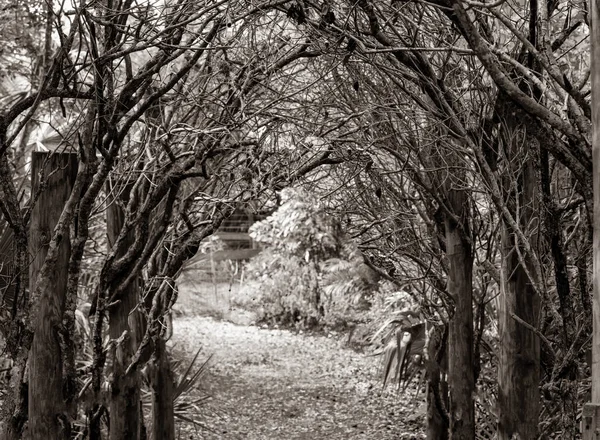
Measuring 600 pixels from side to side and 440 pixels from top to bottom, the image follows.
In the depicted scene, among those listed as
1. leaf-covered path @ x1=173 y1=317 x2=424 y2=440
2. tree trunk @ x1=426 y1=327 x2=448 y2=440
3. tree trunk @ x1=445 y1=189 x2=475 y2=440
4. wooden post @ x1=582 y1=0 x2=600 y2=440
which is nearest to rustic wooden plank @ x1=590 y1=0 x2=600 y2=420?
wooden post @ x1=582 y1=0 x2=600 y2=440

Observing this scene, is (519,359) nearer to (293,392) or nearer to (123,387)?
(123,387)

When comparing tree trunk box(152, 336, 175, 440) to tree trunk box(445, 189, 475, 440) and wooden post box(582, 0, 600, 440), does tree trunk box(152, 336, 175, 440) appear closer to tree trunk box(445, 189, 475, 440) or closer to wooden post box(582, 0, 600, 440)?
tree trunk box(445, 189, 475, 440)

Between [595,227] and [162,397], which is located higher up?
[595,227]

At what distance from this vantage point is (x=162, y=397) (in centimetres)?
521

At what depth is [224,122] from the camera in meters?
4.19

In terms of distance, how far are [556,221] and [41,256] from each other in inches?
89.5

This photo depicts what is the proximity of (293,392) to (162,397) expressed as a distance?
221 inches

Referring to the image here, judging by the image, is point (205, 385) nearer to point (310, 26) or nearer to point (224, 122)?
point (224, 122)

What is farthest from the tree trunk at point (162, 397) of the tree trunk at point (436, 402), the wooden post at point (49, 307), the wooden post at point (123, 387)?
the tree trunk at point (436, 402)

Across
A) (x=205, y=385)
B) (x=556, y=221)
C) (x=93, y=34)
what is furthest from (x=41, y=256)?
(x=205, y=385)

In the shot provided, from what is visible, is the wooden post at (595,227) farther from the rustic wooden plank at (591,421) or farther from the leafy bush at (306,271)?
the leafy bush at (306,271)

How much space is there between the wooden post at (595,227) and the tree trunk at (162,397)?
3381mm

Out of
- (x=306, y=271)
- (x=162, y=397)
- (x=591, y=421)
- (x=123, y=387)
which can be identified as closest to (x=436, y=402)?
(x=162, y=397)

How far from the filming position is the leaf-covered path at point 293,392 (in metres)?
8.95
